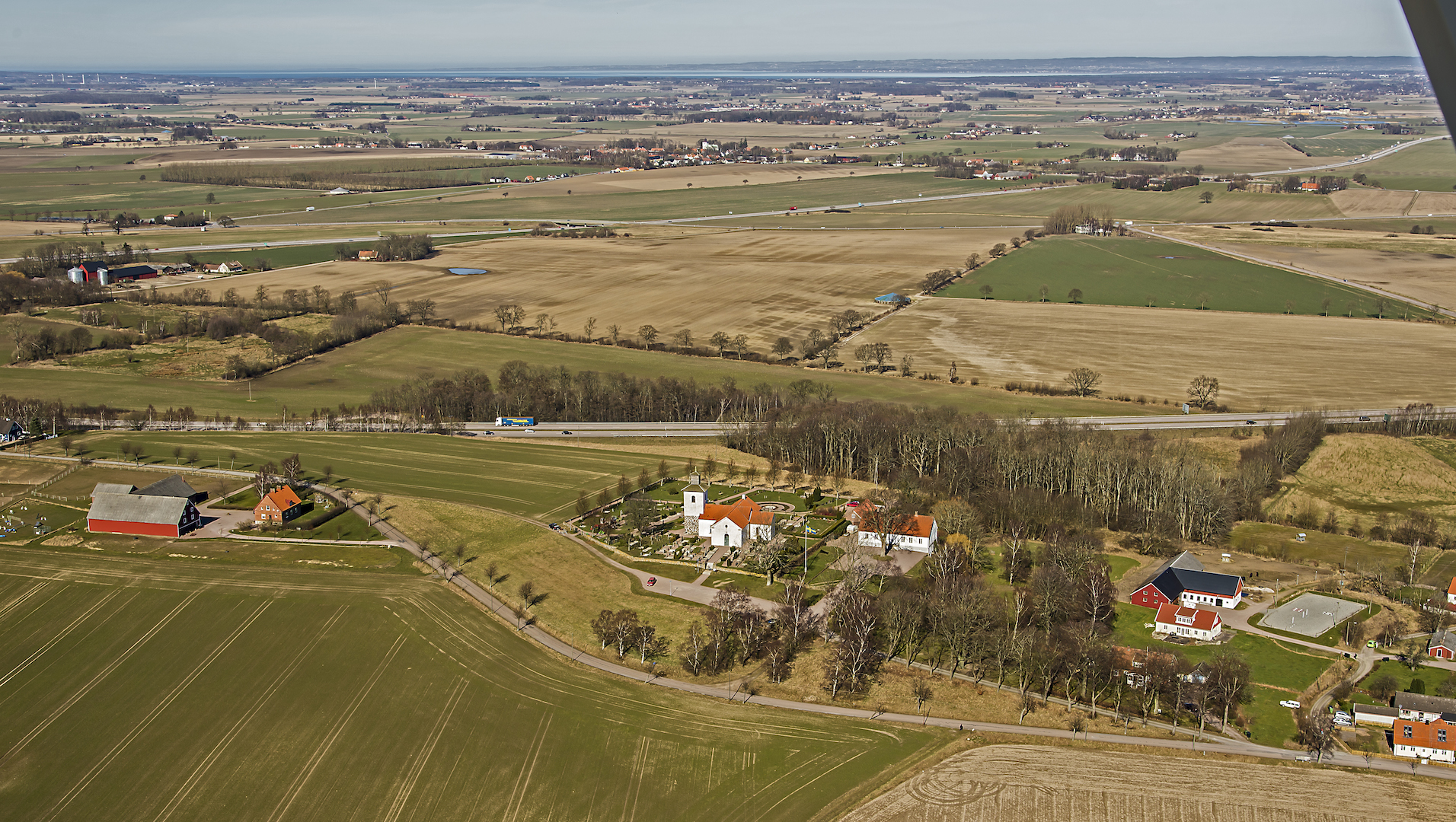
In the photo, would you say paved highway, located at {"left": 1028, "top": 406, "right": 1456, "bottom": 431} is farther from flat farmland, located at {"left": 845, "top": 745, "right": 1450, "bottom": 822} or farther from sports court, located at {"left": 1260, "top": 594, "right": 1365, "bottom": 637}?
flat farmland, located at {"left": 845, "top": 745, "right": 1450, "bottom": 822}

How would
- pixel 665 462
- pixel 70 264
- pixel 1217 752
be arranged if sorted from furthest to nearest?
1. pixel 70 264
2. pixel 665 462
3. pixel 1217 752

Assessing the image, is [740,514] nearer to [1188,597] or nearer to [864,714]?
[864,714]

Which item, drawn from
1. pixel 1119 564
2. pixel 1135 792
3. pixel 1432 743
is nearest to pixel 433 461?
pixel 1119 564

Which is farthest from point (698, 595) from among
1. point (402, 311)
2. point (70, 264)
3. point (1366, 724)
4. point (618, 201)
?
point (618, 201)

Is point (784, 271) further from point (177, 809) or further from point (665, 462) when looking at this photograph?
point (177, 809)

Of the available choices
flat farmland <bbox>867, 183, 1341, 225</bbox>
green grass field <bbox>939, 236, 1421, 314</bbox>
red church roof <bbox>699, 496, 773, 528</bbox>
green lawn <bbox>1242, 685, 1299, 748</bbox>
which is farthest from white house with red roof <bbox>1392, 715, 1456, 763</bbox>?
flat farmland <bbox>867, 183, 1341, 225</bbox>

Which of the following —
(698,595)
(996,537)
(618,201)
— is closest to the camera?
(698,595)

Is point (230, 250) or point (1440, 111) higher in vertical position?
point (1440, 111)
